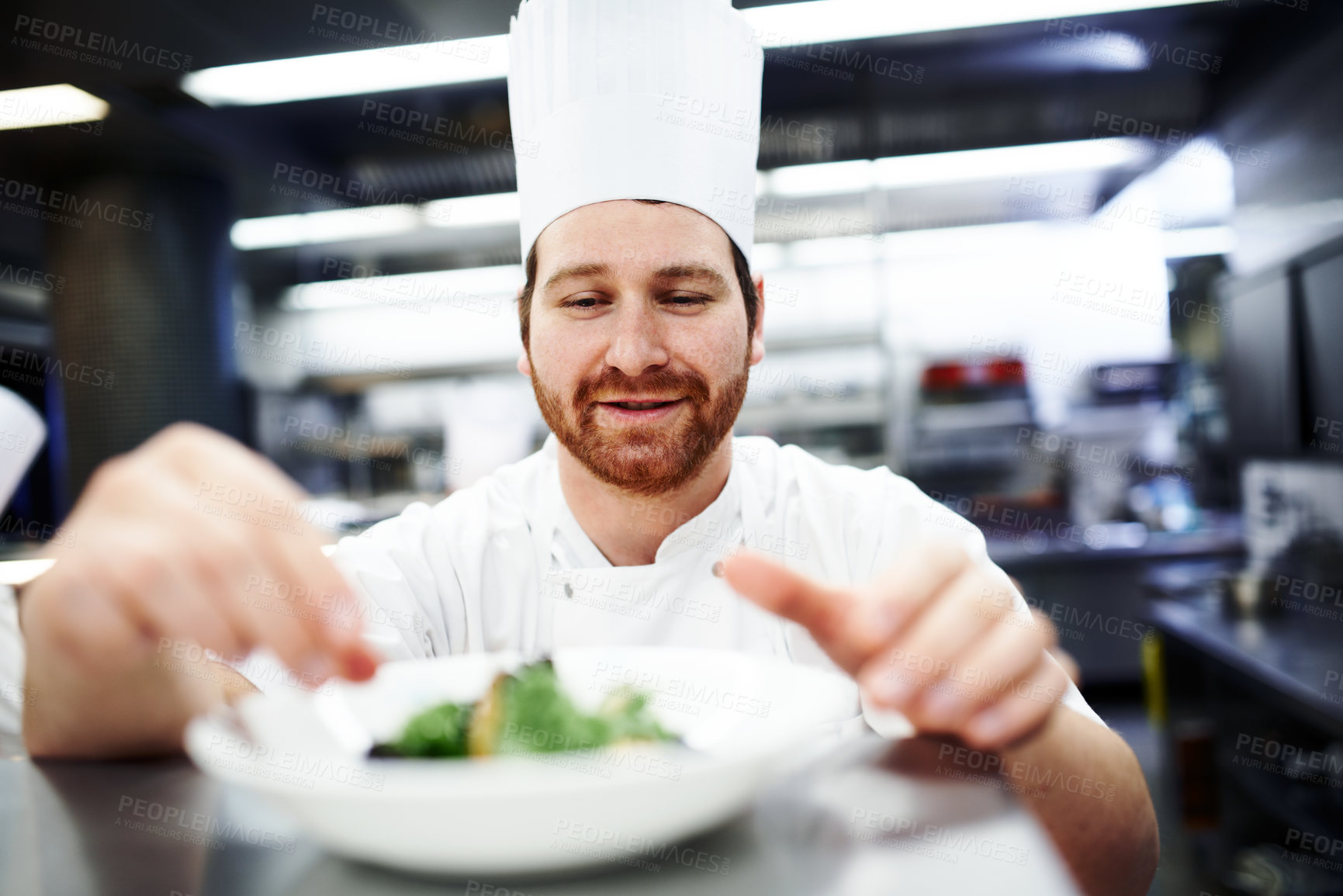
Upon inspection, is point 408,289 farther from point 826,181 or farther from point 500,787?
point 500,787

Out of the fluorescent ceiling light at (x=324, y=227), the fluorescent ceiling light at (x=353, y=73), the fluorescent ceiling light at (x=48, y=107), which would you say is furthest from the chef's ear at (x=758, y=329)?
the fluorescent ceiling light at (x=324, y=227)

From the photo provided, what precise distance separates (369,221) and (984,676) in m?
6.80

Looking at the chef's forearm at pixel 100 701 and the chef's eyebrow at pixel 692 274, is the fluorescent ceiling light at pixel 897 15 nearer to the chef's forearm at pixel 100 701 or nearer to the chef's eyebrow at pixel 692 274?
the chef's eyebrow at pixel 692 274

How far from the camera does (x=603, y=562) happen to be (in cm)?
162

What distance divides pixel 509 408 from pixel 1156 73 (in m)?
5.30

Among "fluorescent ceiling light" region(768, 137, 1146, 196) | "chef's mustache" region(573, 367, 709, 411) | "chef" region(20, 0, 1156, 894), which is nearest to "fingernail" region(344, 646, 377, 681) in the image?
"chef" region(20, 0, 1156, 894)

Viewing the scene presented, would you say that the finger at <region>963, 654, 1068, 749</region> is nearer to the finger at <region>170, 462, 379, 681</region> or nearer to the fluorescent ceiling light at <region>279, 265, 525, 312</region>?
the finger at <region>170, 462, 379, 681</region>

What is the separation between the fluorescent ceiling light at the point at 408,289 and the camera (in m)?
7.60

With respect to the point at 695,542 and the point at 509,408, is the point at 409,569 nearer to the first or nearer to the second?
the point at 695,542

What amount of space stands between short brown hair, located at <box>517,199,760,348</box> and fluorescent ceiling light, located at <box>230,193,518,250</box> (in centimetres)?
460

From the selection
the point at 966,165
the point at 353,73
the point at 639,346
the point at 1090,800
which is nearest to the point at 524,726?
the point at 1090,800

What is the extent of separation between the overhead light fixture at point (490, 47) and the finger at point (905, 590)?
3.53 meters

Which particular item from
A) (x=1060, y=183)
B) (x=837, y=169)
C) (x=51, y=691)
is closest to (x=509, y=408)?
(x=837, y=169)

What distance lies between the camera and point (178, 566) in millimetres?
629
